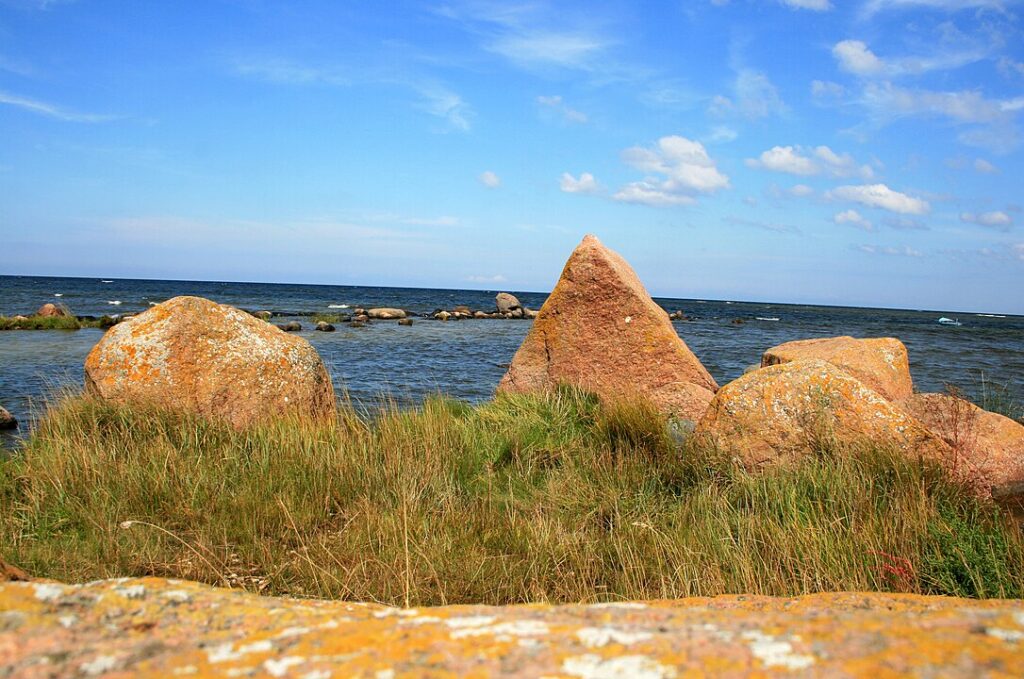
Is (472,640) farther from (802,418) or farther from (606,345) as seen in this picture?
(606,345)

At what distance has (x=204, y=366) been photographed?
717cm

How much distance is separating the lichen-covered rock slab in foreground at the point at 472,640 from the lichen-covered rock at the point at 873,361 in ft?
25.2

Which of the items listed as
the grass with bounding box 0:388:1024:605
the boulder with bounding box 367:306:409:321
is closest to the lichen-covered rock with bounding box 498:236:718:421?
the grass with bounding box 0:388:1024:605

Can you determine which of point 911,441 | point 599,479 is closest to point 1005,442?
point 911,441

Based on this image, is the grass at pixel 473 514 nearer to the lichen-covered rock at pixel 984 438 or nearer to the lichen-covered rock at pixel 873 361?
the lichen-covered rock at pixel 984 438

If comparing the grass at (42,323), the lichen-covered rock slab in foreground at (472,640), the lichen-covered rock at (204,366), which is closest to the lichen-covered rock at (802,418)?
the lichen-covered rock at (204,366)

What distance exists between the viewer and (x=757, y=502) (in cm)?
474

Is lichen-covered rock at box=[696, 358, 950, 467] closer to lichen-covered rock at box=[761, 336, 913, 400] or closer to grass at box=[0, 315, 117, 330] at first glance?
lichen-covered rock at box=[761, 336, 913, 400]

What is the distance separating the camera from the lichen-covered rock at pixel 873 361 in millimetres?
8562

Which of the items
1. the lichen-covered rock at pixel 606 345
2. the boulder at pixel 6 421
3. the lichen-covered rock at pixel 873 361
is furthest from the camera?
the boulder at pixel 6 421

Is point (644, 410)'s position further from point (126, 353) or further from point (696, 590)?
point (126, 353)

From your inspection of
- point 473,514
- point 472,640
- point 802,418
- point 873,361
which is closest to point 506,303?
point 873,361

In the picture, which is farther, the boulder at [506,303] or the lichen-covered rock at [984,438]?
the boulder at [506,303]

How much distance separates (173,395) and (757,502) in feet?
18.4
